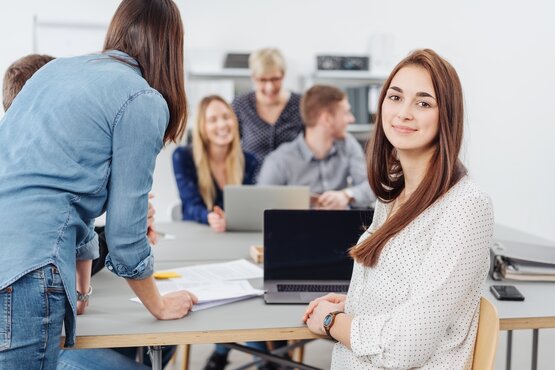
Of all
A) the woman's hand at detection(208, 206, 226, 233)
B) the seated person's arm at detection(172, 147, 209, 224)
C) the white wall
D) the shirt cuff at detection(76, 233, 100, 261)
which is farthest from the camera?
the white wall

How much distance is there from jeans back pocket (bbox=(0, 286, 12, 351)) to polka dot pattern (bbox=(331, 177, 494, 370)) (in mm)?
711

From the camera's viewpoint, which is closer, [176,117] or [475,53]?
[176,117]

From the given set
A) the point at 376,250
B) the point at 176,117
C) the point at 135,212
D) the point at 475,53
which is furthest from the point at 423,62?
the point at 475,53

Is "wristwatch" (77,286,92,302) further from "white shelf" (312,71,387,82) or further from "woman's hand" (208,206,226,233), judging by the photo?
"white shelf" (312,71,387,82)

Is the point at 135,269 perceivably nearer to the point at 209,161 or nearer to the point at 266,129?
the point at 209,161

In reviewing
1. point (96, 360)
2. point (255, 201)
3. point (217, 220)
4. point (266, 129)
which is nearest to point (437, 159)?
point (96, 360)

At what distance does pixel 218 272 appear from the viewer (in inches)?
76.9

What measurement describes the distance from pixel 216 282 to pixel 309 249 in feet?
1.01

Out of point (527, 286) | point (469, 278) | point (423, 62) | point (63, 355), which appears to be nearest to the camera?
point (469, 278)

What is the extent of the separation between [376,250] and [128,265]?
0.56 meters

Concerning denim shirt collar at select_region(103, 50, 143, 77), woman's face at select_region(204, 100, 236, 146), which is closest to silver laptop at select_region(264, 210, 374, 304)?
denim shirt collar at select_region(103, 50, 143, 77)

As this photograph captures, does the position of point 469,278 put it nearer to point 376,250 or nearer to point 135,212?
point 376,250

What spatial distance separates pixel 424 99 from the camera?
4.45ft

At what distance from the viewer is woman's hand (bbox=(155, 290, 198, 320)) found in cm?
148
